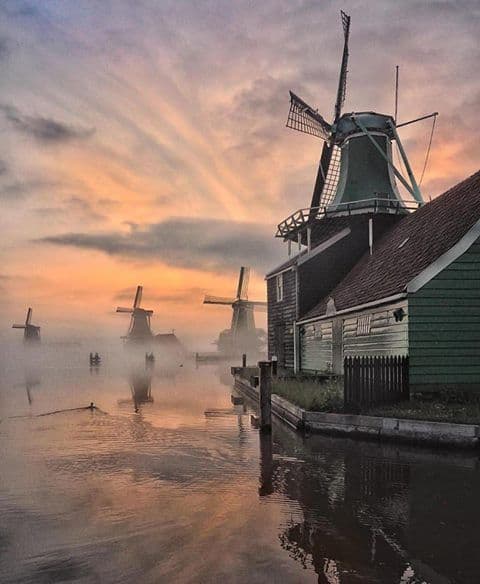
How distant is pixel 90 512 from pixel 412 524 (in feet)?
13.4

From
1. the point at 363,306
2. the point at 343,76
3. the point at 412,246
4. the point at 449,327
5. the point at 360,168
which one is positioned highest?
the point at 343,76

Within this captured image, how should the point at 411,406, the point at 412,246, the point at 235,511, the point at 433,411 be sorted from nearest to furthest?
1. the point at 235,511
2. the point at 433,411
3. the point at 411,406
4. the point at 412,246

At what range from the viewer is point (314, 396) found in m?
14.5

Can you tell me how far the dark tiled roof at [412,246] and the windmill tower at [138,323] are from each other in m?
75.1

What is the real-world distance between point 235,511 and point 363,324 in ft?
37.0

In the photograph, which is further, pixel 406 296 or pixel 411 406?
pixel 406 296

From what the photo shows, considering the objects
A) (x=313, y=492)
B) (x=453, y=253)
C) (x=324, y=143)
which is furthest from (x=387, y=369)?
(x=324, y=143)

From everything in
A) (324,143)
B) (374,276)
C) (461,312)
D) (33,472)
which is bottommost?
(33,472)

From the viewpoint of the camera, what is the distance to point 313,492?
8.04 metres

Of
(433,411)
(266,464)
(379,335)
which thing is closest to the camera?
(266,464)

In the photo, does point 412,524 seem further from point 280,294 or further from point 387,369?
point 280,294

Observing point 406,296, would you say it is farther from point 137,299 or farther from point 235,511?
point 137,299

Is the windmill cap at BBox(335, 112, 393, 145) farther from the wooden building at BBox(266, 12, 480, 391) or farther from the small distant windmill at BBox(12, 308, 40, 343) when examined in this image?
the small distant windmill at BBox(12, 308, 40, 343)

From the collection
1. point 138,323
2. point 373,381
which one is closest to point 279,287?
point 373,381
